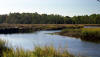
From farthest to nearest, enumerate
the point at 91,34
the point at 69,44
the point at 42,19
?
1. the point at 42,19
2. the point at 91,34
3. the point at 69,44

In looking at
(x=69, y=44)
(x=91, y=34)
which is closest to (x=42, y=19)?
(x=91, y=34)

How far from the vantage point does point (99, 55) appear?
42.9 feet

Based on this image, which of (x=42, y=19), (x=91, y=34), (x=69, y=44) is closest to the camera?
(x=69, y=44)

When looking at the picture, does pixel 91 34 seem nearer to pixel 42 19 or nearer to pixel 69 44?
pixel 69 44

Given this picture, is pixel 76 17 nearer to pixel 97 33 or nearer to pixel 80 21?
pixel 80 21

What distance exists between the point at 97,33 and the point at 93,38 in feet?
3.04

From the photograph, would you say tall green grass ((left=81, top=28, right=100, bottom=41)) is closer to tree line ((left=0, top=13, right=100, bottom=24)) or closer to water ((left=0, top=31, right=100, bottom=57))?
water ((left=0, top=31, right=100, bottom=57))

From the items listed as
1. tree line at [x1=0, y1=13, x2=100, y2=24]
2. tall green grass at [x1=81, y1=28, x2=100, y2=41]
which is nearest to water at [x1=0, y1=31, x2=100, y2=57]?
tall green grass at [x1=81, y1=28, x2=100, y2=41]

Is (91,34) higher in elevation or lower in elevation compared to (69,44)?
higher

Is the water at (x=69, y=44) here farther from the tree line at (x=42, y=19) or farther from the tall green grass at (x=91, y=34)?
the tree line at (x=42, y=19)

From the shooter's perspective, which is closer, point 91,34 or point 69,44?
point 69,44

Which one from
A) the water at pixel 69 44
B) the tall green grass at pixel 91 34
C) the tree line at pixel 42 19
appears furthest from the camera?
the tree line at pixel 42 19

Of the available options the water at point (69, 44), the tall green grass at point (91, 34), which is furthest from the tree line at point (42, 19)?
the water at point (69, 44)

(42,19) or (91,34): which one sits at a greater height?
(91,34)
